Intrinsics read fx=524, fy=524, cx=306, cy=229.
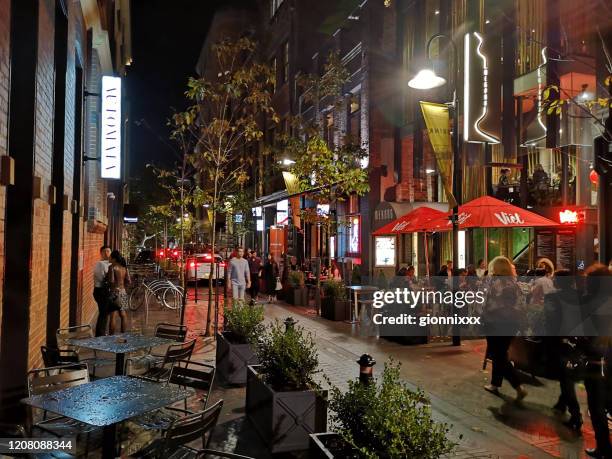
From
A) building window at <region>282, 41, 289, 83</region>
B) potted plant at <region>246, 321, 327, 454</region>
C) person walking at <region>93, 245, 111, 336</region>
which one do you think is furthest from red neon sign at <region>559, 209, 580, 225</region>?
building window at <region>282, 41, 289, 83</region>

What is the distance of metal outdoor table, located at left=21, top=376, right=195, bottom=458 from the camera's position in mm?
4012

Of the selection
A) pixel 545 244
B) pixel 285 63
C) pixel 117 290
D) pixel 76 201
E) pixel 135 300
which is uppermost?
pixel 285 63

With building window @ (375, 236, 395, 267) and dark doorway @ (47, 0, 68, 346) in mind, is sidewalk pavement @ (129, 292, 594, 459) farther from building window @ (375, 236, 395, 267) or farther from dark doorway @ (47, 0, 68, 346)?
building window @ (375, 236, 395, 267)

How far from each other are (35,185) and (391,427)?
15.9 ft

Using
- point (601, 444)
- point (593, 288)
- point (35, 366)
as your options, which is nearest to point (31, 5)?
point (35, 366)

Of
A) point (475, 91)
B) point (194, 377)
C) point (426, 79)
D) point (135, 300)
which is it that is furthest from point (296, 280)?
point (194, 377)

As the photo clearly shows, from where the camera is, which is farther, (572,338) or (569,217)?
(569,217)

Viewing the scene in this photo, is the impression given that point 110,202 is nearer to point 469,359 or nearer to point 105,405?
point 469,359

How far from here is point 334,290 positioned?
48.9ft

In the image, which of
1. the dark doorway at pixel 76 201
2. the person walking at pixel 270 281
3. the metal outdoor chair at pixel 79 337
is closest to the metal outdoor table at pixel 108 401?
the metal outdoor chair at pixel 79 337

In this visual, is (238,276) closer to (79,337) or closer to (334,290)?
(334,290)

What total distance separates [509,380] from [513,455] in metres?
2.35

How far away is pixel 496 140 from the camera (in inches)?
589

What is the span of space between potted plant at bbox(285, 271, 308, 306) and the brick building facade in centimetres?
893
